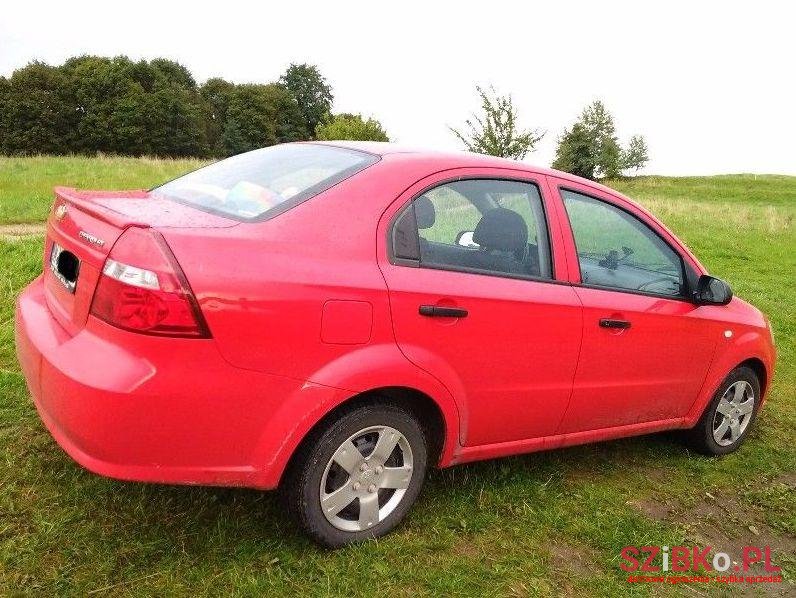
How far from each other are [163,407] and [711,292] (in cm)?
307

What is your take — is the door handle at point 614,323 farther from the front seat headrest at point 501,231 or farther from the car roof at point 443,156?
the car roof at point 443,156

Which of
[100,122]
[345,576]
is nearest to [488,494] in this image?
[345,576]

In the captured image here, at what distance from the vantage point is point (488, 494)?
344 centimetres

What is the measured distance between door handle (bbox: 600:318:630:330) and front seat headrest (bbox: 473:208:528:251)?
0.58m

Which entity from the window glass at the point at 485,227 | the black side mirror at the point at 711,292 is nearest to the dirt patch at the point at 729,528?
the black side mirror at the point at 711,292

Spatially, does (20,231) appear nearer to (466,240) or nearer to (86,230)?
(86,230)

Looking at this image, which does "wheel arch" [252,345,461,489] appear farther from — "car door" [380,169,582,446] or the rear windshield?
the rear windshield

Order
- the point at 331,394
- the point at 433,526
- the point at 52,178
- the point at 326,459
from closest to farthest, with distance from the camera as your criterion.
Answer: the point at 331,394, the point at 326,459, the point at 433,526, the point at 52,178

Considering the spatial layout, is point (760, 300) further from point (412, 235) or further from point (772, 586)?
point (412, 235)

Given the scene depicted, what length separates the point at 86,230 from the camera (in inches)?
101

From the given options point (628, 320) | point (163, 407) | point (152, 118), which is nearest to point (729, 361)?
point (628, 320)

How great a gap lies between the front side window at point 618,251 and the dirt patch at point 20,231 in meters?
6.29

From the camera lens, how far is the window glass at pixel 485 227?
2945 millimetres

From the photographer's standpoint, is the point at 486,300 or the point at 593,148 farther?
the point at 593,148
